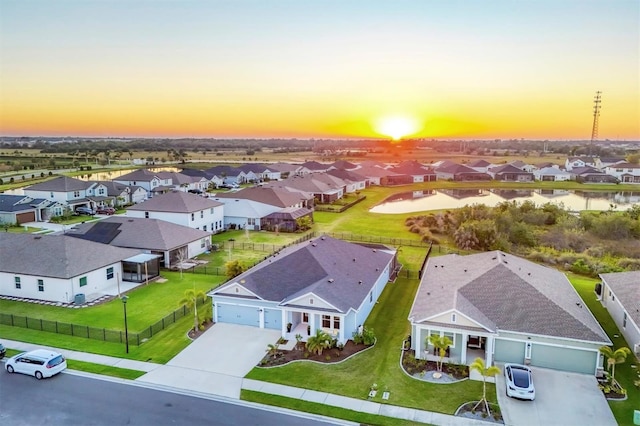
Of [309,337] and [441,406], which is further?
[309,337]

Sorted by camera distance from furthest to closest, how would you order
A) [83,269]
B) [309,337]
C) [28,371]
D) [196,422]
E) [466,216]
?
[466,216] < [83,269] < [309,337] < [28,371] < [196,422]

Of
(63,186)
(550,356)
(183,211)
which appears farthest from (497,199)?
(63,186)

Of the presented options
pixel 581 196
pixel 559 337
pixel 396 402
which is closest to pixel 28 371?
pixel 396 402

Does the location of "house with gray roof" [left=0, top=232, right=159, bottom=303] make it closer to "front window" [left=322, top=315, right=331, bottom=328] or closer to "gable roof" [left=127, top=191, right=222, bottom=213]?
"gable roof" [left=127, top=191, right=222, bottom=213]

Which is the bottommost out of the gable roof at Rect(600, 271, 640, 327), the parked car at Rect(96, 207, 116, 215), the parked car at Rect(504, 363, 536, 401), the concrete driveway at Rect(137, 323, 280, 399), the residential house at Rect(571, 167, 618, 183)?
the concrete driveway at Rect(137, 323, 280, 399)

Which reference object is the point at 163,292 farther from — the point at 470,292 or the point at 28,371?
the point at 470,292

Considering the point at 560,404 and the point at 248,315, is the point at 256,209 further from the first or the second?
the point at 560,404

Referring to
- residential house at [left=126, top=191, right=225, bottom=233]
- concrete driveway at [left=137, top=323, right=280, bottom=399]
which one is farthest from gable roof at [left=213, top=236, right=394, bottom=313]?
residential house at [left=126, top=191, right=225, bottom=233]
